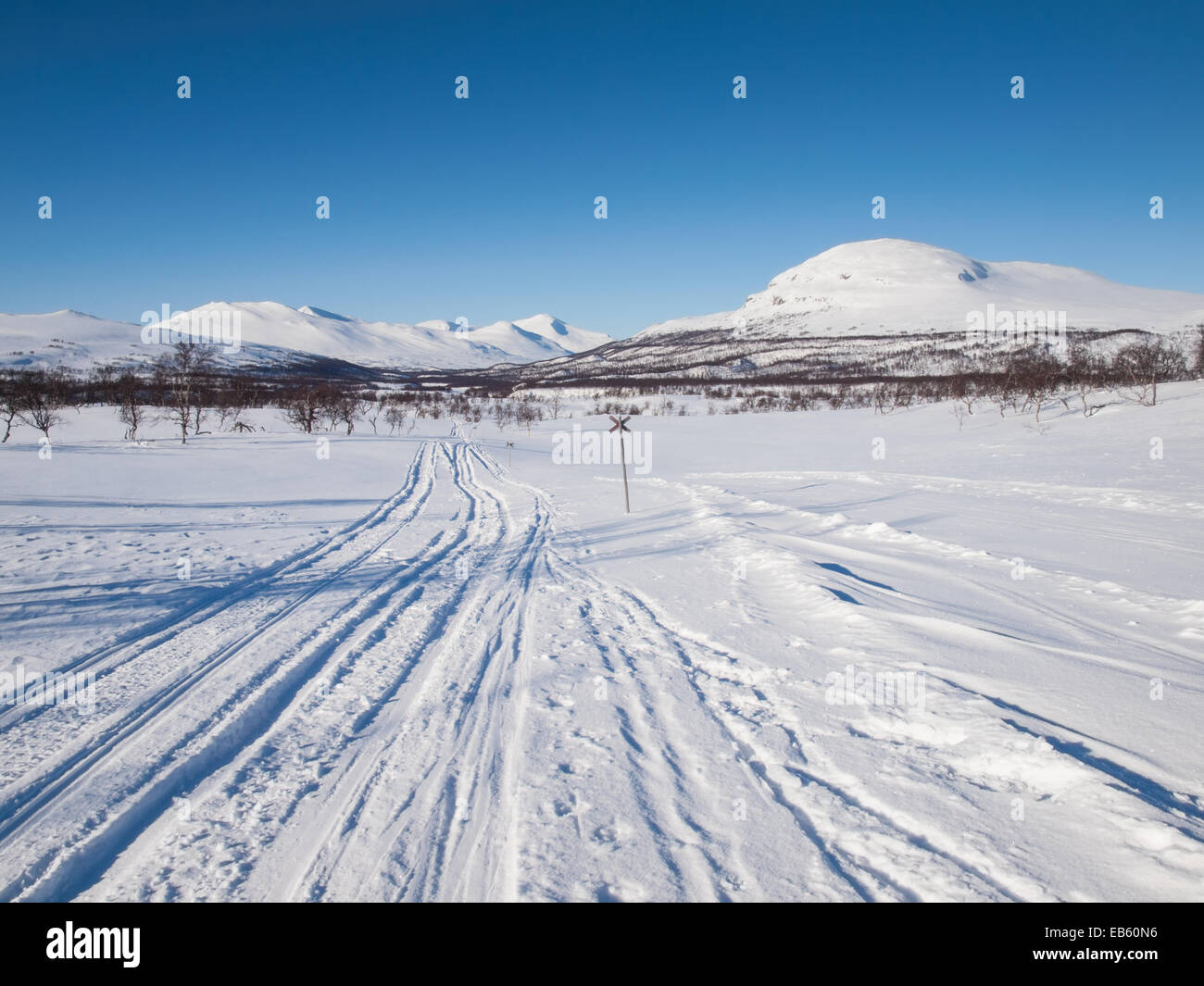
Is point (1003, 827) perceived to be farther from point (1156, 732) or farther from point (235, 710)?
point (235, 710)

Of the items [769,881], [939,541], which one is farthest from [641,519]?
[769,881]

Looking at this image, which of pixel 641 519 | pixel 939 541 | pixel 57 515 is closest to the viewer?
pixel 939 541

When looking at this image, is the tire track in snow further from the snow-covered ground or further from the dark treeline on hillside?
the dark treeline on hillside

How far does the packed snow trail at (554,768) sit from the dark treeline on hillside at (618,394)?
36.3 meters

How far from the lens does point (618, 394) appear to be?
116 meters

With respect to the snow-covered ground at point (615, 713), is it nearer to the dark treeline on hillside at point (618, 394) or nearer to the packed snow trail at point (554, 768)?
the packed snow trail at point (554, 768)

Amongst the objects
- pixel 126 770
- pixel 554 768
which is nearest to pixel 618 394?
pixel 554 768

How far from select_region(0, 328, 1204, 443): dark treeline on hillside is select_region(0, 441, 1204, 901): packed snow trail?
119 ft

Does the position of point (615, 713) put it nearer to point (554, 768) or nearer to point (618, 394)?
point (554, 768)

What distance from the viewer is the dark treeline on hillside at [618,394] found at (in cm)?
3903

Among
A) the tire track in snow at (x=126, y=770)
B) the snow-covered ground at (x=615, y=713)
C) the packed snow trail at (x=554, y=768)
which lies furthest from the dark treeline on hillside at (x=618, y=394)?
the packed snow trail at (x=554, y=768)
